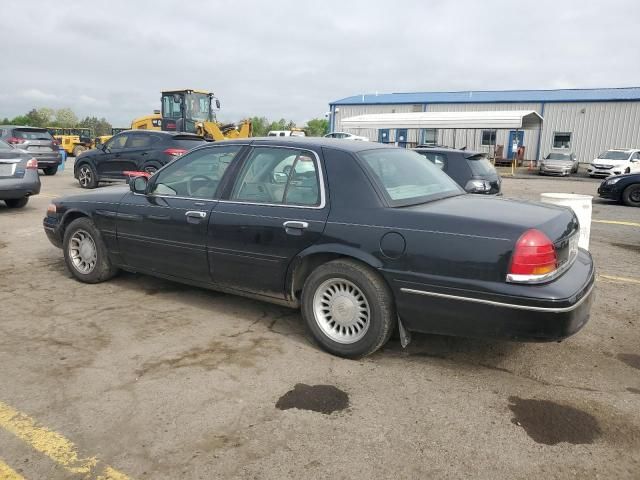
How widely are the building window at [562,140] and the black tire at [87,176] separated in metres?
31.7

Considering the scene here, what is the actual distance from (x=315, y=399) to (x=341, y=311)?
0.74 metres

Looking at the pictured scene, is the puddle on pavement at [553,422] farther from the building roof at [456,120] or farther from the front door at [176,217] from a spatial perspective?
the building roof at [456,120]

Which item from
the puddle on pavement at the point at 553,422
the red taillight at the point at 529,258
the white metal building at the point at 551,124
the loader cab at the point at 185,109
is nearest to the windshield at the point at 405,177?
the red taillight at the point at 529,258

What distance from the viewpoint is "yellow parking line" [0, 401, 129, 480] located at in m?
2.48

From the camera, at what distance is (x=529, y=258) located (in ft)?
10.1

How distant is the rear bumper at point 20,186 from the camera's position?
368 inches

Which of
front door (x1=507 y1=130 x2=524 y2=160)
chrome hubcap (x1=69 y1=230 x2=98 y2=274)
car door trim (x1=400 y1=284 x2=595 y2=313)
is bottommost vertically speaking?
chrome hubcap (x1=69 y1=230 x2=98 y2=274)

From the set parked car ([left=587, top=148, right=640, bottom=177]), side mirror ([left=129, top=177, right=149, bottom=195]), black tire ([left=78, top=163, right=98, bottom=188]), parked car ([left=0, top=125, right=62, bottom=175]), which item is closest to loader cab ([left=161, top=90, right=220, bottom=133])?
parked car ([left=0, top=125, right=62, bottom=175])

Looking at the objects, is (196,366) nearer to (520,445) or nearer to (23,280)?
(520,445)

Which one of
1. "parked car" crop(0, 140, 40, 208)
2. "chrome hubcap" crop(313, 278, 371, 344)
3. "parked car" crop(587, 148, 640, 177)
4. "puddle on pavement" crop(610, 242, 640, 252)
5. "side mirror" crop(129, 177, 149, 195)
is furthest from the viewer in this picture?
"parked car" crop(587, 148, 640, 177)

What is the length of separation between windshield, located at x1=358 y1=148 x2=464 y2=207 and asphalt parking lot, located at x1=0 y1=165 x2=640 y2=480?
45.6 inches

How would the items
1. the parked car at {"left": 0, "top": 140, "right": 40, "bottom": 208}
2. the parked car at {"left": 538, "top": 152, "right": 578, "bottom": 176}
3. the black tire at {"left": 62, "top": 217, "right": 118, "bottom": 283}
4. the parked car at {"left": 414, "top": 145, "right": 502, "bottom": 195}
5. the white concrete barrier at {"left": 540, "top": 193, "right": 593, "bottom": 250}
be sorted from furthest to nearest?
the parked car at {"left": 538, "top": 152, "right": 578, "bottom": 176}
the parked car at {"left": 0, "top": 140, "right": 40, "bottom": 208}
the parked car at {"left": 414, "top": 145, "right": 502, "bottom": 195}
the white concrete barrier at {"left": 540, "top": 193, "right": 593, "bottom": 250}
the black tire at {"left": 62, "top": 217, "right": 118, "bottom": 283}

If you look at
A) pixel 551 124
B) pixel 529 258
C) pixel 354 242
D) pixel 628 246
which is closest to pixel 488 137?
pixel 551 124

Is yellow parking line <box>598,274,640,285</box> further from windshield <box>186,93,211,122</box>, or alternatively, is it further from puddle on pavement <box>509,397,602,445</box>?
windshield <box>186,93,211,122</box>
